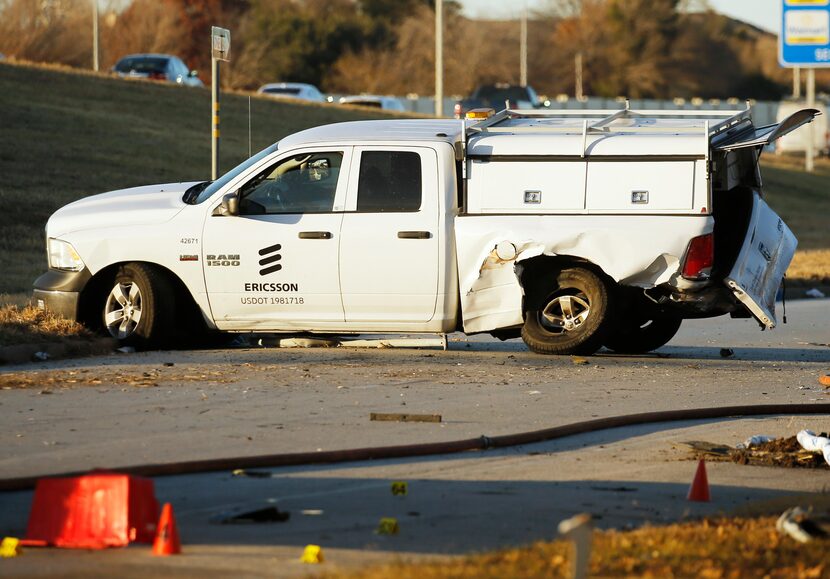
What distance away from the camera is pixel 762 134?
12562 millimetres

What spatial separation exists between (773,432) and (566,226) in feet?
10.8

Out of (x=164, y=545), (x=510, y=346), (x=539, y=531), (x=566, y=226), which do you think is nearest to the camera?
(x=164, y=545)

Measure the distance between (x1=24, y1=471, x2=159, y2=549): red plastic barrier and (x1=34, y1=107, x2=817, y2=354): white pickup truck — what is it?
6.35 meters

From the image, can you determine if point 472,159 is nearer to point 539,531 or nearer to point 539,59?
point 539,531

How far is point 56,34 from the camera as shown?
58.5m

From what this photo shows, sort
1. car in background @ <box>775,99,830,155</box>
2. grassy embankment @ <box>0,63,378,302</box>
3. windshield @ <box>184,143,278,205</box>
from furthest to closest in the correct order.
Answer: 1. car in background @ <box>775,99,830,155</box>
2. grassy embankment @ <box>0,63,378,302</box>
3. windshield @ <box>184,143,278,205</box>

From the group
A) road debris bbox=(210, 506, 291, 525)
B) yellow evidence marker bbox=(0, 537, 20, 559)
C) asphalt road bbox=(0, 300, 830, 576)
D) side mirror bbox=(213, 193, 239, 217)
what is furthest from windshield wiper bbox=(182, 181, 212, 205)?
yellow evidence marker bbox=(0, 537, 20, 559)

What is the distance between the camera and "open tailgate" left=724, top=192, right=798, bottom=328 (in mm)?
12281

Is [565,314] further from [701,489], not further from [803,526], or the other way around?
[803,526]

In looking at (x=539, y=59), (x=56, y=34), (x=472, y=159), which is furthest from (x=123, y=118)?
(x=539, y=59)

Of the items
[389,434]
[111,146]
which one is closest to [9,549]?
[389,434]

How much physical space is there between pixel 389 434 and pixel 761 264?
4.80 m

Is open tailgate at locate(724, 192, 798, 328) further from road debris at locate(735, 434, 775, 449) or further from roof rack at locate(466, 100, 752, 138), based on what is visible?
road debris at locate(735, 434, 775, 449)

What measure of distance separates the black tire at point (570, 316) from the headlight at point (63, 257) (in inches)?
152
